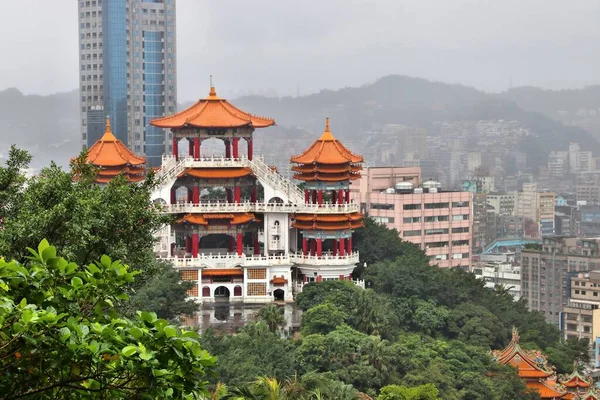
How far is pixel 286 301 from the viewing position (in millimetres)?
41031

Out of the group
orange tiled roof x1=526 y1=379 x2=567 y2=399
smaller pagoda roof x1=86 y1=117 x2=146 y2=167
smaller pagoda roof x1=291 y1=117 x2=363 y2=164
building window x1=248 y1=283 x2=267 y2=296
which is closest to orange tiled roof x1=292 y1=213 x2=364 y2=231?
smaller pagoda roof x1=291 y1=117 x2=363 y2=164

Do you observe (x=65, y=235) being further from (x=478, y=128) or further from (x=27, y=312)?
(x=478, y=128)

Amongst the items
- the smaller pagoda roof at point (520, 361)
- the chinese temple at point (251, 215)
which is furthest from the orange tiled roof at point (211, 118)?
the smaller pagoda roof at point (520, 361)

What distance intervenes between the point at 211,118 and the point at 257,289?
571cm

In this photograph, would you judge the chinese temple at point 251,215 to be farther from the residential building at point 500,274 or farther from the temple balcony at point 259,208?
the residential building at point 500,274

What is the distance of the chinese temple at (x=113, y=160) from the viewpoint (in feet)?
139

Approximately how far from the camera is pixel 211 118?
42125 millimetres

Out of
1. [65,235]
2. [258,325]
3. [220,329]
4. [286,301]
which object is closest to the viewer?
[65,235]

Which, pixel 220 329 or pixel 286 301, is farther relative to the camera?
pixel 286 301

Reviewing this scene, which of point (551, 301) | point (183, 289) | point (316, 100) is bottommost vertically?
point (551, 301)

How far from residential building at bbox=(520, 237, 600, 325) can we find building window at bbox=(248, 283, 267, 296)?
45724 mm

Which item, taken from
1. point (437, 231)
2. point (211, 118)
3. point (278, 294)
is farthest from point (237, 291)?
point (437, 231)

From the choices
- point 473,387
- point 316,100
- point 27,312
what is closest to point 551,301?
point 473,387

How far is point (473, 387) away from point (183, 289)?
853cm
